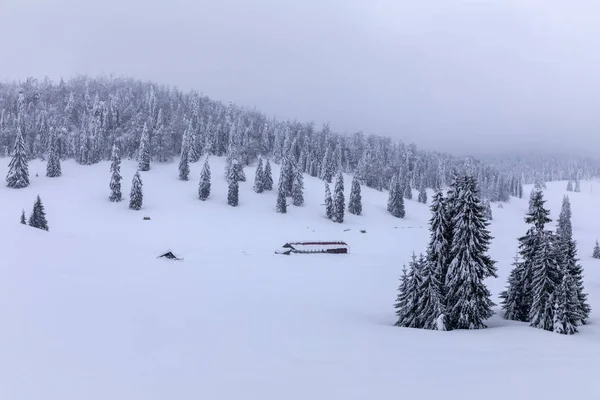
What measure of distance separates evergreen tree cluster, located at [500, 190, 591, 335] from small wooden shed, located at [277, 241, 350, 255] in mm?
42608

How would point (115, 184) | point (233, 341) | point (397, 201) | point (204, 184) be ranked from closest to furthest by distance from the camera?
point (233, 341), point (115, 184), point (204, 184), point (397, 201)

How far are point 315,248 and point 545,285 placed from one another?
4925 cm

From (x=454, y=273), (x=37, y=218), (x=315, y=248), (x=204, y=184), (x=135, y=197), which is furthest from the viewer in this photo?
(x=204, y=184)

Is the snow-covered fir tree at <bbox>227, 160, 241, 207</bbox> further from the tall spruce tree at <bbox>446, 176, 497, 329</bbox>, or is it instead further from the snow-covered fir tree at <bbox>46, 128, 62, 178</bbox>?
the tall spruce tree at <bbox>446, 176, 497, 329</bbox>

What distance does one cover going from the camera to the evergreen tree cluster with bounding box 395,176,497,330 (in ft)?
89.8

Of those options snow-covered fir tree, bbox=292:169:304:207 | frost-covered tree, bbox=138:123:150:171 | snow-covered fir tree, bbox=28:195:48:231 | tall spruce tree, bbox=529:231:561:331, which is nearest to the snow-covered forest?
frost-covered tree, bbox=138:123:150:171

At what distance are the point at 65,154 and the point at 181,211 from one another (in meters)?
61.8

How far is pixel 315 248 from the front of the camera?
74.4 m

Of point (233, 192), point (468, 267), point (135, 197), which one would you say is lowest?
point (135, 197)

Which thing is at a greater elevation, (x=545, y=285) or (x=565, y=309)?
(x=545, y=285)

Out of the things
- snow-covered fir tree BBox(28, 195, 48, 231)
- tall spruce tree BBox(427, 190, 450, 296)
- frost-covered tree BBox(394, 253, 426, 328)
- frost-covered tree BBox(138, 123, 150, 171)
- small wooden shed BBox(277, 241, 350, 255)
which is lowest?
small wooden shed BBox(277, 241, 350, 255)

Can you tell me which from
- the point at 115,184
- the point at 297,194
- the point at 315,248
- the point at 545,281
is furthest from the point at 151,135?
the point at 545,281

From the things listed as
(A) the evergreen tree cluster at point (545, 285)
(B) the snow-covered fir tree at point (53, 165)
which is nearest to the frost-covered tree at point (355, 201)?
(A) the evergreen tree cluster at point (545, 285)

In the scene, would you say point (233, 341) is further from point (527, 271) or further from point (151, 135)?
point (151, 135)
